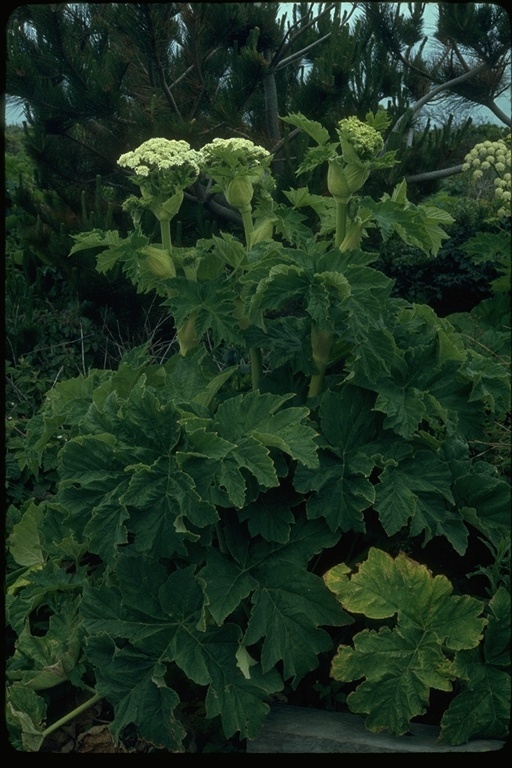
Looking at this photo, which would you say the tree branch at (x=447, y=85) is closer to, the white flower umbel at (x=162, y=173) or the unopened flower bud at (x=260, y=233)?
the unopened flower bud at (x=260, y=233)

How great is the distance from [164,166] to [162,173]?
0.11m

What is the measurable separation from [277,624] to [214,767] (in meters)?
0.51

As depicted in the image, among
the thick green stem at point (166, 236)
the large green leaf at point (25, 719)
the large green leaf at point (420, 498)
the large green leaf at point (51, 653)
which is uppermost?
the thick green stem at point (166, 236)

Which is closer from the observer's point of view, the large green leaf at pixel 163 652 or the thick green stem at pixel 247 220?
the large green leaf at pixel 163 652

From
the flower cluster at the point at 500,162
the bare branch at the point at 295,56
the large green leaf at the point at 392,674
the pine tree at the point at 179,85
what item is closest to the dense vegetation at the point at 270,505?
the large green leaf at the point at 392,674

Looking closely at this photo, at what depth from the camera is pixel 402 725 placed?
279cm

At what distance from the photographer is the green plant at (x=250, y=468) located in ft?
9.14

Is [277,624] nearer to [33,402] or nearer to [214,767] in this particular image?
[214,767]

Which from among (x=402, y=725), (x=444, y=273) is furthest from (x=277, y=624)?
(x=444, y=273)

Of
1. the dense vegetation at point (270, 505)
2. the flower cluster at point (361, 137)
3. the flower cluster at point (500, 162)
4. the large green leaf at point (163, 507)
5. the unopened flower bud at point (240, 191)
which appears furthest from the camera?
the flower cluster at point (500, 162)

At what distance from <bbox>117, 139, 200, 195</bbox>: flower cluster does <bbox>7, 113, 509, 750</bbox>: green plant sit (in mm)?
45

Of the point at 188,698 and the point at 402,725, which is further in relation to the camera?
the point at 188,698

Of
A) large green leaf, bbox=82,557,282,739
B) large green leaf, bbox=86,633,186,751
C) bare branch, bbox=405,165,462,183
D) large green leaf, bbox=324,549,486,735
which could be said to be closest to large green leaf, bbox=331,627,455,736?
large green leaf, bbox=324,549,486,735

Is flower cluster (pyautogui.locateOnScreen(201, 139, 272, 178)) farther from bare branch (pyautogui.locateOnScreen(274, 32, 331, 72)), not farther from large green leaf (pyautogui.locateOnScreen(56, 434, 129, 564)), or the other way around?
bare branch (pyautogui.locateOnScreen(274, 32, 331, 72))
